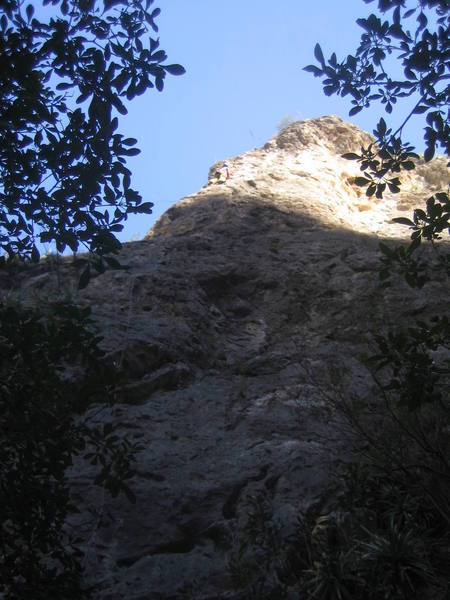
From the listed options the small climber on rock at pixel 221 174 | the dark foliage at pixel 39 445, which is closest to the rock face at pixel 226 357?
the small climber on rock at pixel 221 174

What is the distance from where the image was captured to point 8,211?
15.3 ft

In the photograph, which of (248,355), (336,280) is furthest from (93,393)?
(336,280)

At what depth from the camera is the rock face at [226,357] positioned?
5.18 meters

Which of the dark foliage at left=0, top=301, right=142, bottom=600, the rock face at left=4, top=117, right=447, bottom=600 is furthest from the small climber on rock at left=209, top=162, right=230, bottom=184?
the dark foliage at left=0, top=301, right=142, bottom=600

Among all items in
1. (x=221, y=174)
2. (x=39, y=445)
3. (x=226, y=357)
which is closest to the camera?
(x=39, y=445)

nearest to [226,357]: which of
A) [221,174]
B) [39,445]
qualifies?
[39,445]

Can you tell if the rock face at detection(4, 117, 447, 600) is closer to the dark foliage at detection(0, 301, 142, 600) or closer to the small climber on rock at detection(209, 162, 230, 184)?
the small climber on rock at detection(209, 162, 230, 184)

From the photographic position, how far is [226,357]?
25.8 ft

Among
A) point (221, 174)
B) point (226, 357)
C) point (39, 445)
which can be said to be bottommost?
point (39, 445)

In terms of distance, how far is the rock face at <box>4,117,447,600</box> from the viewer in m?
5.18

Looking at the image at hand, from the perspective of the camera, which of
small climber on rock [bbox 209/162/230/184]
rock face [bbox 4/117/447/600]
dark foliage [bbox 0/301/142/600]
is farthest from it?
small climber on rock [bbox 209/162/230/184]

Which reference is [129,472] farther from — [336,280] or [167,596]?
[336,280]

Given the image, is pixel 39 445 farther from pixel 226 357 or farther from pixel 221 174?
pixel 221 174

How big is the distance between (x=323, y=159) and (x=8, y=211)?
11463 mm
